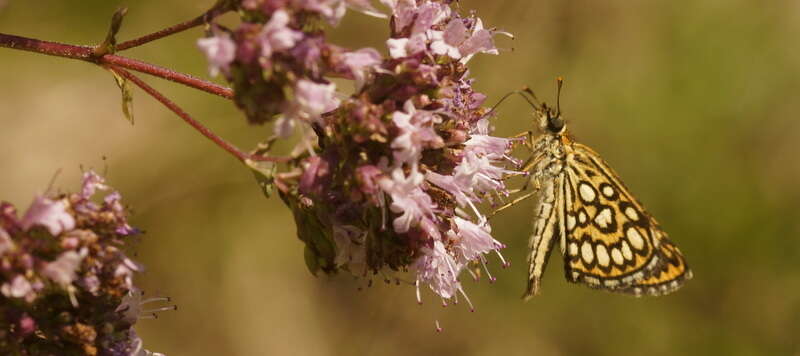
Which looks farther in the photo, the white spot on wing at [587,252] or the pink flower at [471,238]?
the white spot on wing at [587,252]

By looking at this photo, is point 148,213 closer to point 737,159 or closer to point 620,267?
point 620,267

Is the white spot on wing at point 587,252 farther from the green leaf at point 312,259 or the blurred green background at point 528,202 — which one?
the green leaf at point 312,259

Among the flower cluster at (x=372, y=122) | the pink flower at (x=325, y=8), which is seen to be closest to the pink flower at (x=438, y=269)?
the flower cluster at (x=372, y=122)

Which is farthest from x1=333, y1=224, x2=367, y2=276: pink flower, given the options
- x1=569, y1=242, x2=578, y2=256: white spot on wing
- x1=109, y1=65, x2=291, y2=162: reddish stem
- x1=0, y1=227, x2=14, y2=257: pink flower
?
x1=569, y1=242, x2=578, y2=256: white spot on wing

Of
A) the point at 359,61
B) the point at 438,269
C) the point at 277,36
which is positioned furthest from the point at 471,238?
the point at 277,36

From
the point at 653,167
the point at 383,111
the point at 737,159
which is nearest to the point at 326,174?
the point at 383,111

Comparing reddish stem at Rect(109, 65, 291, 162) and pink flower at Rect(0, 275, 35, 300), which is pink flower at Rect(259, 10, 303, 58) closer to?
reddish stem at Rect(109, 65, 291, 162)

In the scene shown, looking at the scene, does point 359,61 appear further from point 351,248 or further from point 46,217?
point 46,217
